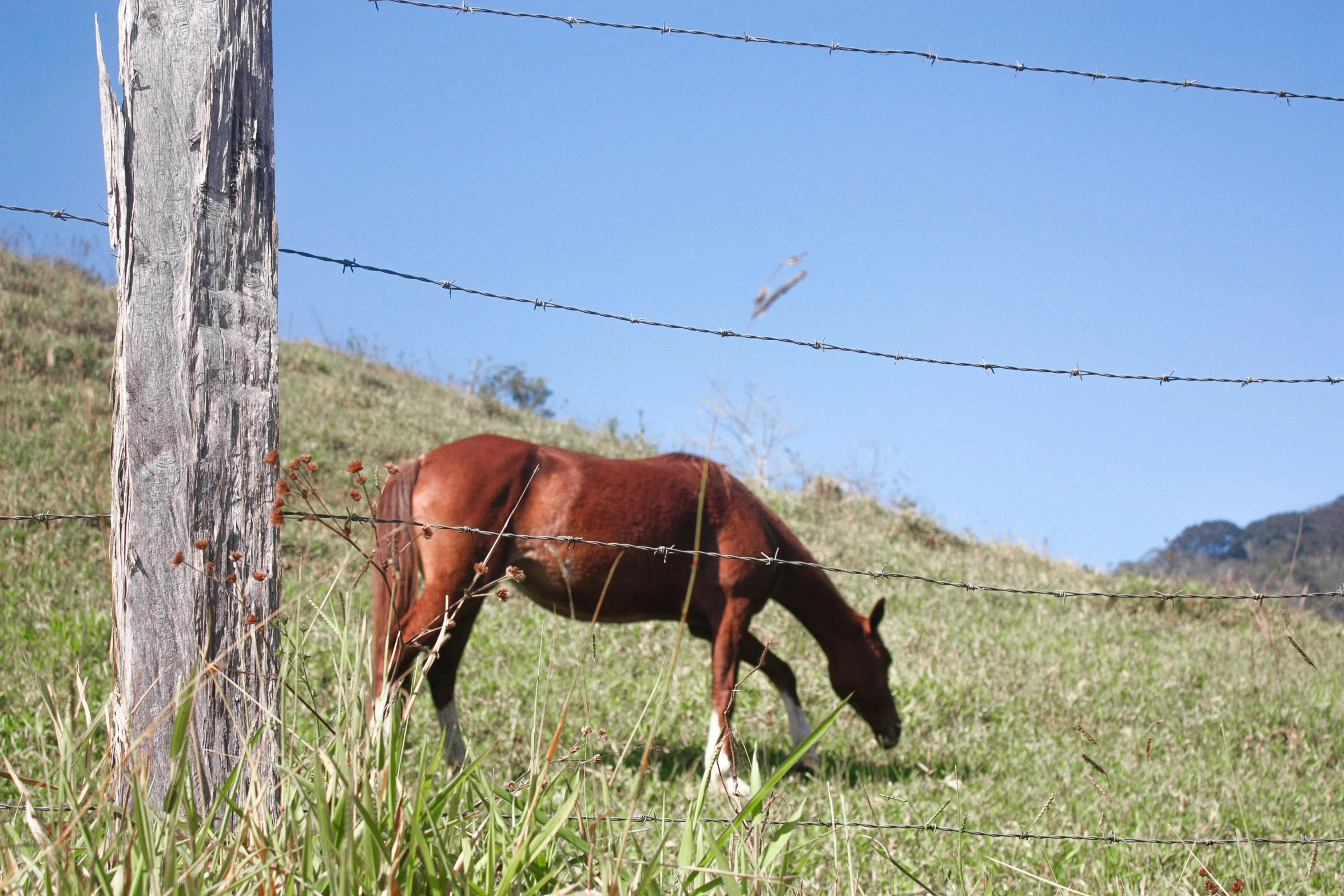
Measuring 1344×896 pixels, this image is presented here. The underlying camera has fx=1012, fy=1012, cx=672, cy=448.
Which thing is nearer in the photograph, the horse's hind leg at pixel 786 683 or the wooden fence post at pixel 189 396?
the wooden fence post at pixel 189 396

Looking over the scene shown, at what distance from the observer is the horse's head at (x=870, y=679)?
234 inches

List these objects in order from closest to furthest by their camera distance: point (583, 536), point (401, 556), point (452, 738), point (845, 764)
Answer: point (401, 556)
point (452, 738)
point (583, 536)
point (845, 764)

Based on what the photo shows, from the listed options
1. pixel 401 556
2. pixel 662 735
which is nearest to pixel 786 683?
pixel 662 735

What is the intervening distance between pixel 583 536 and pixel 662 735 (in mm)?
1522

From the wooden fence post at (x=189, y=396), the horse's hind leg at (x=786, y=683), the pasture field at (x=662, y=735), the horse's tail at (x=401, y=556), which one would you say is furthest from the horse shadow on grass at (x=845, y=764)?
the wooden fence post at (x=189, y=396)

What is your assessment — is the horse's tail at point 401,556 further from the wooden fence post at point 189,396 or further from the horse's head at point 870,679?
the horse's head at point 870,679

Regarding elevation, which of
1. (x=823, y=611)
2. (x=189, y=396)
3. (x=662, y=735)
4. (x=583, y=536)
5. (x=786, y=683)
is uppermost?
(x=189, y=396)

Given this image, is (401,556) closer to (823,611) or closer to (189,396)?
(189,396)

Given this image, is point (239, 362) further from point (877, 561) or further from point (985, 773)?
point (877, 561)

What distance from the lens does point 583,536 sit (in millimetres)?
5270

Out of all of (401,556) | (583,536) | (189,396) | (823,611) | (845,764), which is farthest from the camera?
(823,611)

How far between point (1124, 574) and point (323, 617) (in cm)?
1355

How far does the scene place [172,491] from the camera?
2.38 m

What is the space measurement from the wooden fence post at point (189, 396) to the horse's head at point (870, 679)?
411 centimetres
